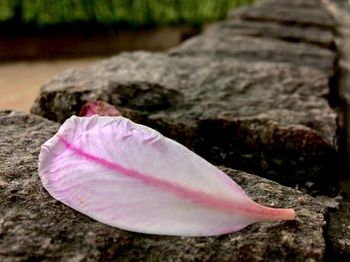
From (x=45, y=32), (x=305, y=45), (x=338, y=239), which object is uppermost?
(x=338, y=239)

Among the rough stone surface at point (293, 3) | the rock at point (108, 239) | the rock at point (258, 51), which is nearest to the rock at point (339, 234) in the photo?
the rock at point (108, 239)

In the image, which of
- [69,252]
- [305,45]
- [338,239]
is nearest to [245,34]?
[305,45]

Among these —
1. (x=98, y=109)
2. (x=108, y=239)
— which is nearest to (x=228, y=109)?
(x=98, y=109)

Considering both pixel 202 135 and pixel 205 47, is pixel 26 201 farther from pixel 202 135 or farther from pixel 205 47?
pixel 205 47

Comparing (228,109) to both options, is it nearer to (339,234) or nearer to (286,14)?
(339,234)

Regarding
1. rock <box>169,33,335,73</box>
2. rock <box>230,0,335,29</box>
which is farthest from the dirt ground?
rock <box>230,0,335,29</box>

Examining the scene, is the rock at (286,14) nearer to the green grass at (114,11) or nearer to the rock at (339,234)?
the green grass at (114,11)
